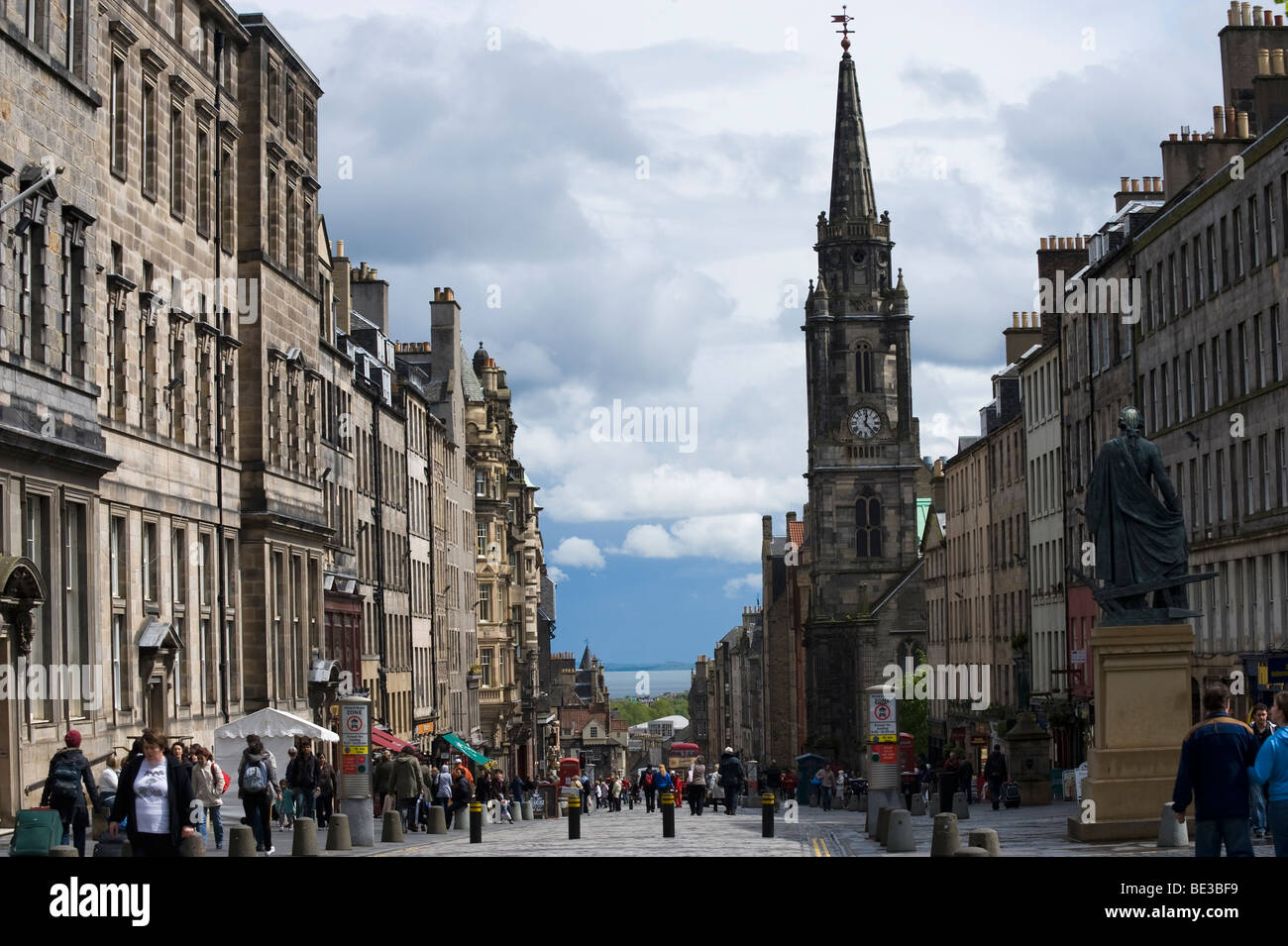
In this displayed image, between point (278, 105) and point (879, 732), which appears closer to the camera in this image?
point (879, 732)

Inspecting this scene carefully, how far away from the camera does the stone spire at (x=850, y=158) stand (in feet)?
409

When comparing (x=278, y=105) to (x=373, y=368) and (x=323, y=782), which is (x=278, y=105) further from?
(x=373, y=368)

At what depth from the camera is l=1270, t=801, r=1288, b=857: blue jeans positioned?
48.3 feet

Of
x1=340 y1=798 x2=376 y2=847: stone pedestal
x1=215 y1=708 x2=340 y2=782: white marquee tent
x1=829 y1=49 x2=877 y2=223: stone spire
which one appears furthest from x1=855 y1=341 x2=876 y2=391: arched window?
x1=340 y1=798 x2=376 y2=847: stone pedestal

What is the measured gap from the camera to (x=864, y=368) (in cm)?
12306

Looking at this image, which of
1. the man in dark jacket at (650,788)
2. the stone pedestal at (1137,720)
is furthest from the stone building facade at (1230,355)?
the man in dark jacket at (650,788)

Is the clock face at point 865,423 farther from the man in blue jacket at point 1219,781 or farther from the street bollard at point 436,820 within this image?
the man in blue jacket at point 1219,781

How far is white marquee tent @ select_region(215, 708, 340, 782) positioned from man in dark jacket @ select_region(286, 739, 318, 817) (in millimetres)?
3935

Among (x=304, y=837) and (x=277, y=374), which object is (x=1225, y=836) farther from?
(x=277, y=374)

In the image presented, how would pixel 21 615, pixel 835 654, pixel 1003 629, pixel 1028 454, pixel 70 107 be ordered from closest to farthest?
pixel 21 615 → pixel 70 107 → pixel 1028 454 → pixel 1003 629 → pixel 835 654

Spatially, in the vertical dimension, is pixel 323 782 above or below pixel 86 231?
below

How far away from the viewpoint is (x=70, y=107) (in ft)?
111
